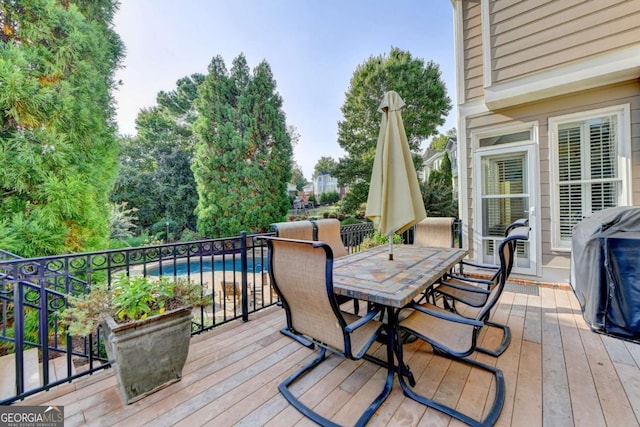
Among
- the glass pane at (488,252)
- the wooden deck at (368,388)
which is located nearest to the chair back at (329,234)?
the wooden deck at (368,388)

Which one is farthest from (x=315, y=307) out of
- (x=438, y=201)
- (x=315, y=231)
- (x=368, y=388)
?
(x=438, y=201)

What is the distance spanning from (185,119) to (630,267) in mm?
19760

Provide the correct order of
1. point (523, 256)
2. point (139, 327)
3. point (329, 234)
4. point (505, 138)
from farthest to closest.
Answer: point (505, 138)
point (523, 256)
point (329, 234)
point (139, 327)

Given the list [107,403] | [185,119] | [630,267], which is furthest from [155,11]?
[185,119]

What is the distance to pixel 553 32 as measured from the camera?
3578 mm

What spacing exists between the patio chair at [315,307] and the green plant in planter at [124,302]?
796 millimetres

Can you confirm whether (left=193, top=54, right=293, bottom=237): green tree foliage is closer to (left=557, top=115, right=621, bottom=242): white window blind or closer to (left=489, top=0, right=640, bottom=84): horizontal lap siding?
(left=489, top=0, right=640, bottom=84): horizontal lap siding

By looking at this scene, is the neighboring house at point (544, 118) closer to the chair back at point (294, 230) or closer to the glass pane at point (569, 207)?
the glass pane at point (569, 207)

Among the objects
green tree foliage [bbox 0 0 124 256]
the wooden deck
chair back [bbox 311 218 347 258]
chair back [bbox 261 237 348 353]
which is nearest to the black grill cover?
the wooden deck

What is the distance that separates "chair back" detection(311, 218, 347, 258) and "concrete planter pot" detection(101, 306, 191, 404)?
1720mm

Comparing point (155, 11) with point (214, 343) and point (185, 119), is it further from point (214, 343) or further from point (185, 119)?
point (185, 119)

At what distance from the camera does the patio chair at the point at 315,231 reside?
2795 mm

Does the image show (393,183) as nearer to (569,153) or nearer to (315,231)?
(315,231)

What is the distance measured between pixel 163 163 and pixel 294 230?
49.6 ft
